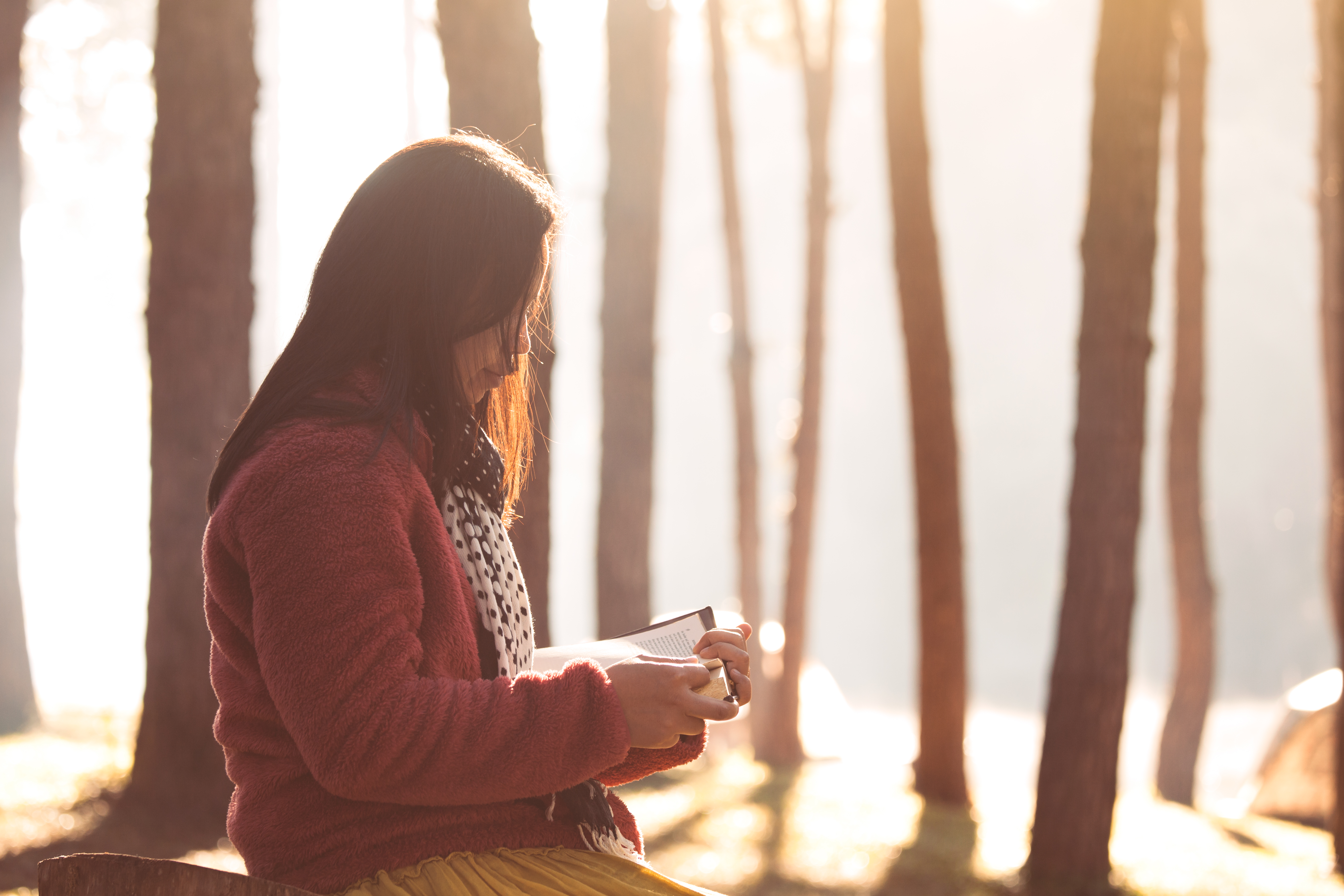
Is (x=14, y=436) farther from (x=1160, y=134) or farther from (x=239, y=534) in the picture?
(x=239, y=534)

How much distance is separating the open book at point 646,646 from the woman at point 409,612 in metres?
0.11

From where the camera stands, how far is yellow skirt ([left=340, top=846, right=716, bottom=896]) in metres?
1.58

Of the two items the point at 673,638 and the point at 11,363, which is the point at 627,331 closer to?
the point at 11,363

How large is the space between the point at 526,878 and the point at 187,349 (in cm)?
490

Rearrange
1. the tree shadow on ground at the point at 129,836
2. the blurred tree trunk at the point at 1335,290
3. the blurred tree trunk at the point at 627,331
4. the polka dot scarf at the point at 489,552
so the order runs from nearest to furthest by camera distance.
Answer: the polka dot scarf at the point at 489,552 → the tree shadow on ground at the point at 129,836 → the blurred tree trunk at the point at 1335,290 → the blurred tree trunk at the point at 627,331

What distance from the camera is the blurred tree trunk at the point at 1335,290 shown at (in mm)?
6906

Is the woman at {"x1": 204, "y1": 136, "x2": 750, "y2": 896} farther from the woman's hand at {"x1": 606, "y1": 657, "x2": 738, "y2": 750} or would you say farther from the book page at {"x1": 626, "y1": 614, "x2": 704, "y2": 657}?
the book page at {"x1": 626, "y1": 614, "x2": 704, "y2": 657}

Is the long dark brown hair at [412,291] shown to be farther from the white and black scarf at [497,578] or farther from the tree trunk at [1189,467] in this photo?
the tree trunk at [1189,467]

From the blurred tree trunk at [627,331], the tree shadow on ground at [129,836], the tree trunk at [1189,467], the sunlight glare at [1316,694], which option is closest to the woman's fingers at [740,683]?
the tree shadow on ground at [129,836]

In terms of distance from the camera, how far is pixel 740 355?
13484 millimetres

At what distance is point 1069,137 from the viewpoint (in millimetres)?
59500

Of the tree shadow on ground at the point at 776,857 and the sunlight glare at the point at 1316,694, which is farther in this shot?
the sunlight glare at the point at 1316,694

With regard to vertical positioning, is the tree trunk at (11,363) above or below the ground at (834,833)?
above

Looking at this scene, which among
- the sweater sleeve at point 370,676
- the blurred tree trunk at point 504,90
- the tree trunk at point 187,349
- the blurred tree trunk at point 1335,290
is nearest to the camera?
the sweater sleeve at point 370,676
